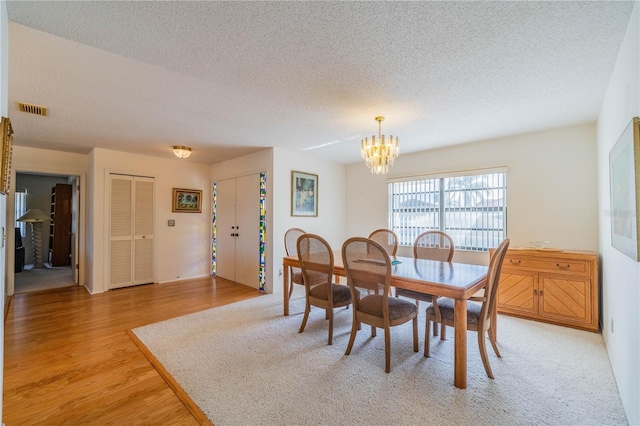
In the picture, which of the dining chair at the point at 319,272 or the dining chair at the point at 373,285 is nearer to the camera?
the dining chair at the point at 373,285

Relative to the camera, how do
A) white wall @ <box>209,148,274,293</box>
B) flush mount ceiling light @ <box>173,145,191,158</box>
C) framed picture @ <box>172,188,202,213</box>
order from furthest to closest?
framed picture @ <box>172,188,202,213</box>, white wall @ <box>209,148,274,293</box>, flush mount ceiling light @ <box>173,145,191,158</box>

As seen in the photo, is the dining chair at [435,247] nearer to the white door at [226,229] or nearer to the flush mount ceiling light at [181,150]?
the white door at [226,229]

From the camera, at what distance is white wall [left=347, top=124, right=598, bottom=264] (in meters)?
3.20

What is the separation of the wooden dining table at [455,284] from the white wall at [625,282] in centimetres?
79

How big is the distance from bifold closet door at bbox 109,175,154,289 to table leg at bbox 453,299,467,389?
4.99 m

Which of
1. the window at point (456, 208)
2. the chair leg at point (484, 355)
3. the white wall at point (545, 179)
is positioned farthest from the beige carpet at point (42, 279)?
the white wall at point (545, 179)

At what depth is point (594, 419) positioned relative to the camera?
1630mm

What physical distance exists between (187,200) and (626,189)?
19.0 ft

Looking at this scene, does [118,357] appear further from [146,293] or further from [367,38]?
[367,38]

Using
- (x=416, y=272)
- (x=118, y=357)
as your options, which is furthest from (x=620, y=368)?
(x=118, y=357)

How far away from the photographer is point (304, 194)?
4.83m

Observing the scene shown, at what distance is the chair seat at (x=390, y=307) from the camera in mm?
2227

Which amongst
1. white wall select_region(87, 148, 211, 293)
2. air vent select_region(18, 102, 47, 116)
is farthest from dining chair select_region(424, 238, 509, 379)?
white wall select_region(87, 148, 211, 293)

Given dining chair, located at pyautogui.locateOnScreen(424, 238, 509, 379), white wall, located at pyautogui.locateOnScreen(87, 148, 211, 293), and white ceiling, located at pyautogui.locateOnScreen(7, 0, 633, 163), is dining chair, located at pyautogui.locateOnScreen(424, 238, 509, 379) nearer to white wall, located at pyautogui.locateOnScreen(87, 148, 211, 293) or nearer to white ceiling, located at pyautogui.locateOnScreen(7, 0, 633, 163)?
white ceiling, located at pyautogui.locateOnScreen(7, 0, 633, 163)
